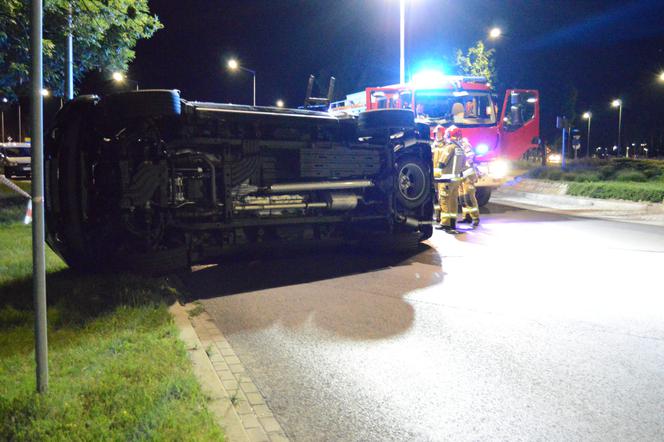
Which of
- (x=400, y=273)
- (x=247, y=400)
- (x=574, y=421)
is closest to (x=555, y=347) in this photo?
(x=574, y=421)

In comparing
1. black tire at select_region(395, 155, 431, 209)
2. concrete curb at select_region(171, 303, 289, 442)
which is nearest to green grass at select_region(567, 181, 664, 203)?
black tire at select_region(395, 155, 431, 209)

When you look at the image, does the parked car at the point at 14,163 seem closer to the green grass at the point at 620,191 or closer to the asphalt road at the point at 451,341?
the green grass at the point at 620,191

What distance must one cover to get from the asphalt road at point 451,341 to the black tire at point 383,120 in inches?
73.2

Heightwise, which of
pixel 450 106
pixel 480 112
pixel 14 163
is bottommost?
pixel 14 163

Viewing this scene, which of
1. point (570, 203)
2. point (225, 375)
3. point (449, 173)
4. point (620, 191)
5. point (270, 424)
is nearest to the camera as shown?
point (270, 424)

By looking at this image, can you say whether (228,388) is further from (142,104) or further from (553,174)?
(553,174)

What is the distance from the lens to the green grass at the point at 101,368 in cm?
355

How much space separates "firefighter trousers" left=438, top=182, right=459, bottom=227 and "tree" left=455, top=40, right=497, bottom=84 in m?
15.5

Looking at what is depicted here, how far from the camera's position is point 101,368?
14.7 ft

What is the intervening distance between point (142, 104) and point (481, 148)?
1116 centimetres

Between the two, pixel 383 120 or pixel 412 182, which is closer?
pixel 383 120

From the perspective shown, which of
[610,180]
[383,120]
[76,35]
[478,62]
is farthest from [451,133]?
[478,62]

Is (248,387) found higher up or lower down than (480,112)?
lower down

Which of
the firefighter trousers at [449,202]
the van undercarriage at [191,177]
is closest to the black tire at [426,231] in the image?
the van undercarriage at [191,177]
